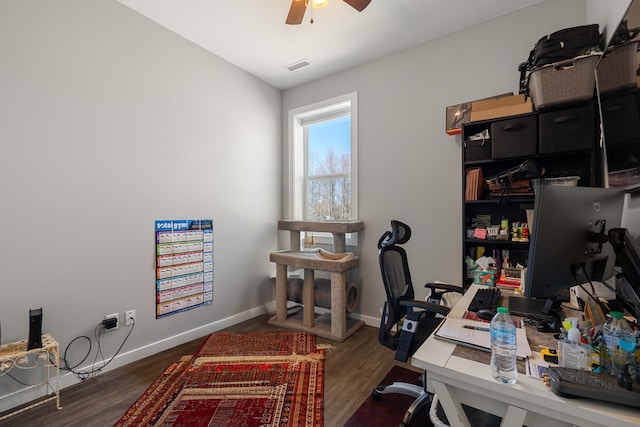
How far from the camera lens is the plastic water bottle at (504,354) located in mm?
836

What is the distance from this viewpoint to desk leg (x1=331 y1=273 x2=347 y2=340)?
109 inches

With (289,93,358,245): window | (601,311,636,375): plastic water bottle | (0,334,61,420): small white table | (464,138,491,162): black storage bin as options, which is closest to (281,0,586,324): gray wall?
(289,93,358,245): window

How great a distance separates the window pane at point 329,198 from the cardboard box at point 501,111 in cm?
154

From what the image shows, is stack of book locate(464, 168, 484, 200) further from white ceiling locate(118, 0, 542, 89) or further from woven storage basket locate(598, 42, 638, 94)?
white ceiling locate(118, 0, 542, 89)

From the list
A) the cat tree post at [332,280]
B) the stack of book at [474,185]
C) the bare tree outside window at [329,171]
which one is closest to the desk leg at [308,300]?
the cat tree post at [332,280]

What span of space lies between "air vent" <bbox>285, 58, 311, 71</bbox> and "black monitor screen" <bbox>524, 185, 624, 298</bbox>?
2804 mm

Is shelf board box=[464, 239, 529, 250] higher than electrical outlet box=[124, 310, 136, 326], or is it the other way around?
shelf board box=[464, 239, 529, 250]

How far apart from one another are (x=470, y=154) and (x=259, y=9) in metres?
2.01

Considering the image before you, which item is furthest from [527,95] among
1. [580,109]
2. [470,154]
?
[470,154]

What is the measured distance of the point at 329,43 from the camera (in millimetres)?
2785

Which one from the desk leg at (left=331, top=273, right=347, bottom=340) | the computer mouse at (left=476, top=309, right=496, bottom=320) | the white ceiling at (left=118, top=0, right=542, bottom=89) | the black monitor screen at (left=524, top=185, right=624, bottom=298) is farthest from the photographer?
the desk leg at (left=331, top=273, right=347, bottom=340)

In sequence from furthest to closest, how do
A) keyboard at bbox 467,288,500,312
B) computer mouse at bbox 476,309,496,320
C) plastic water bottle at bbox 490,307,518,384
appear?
keyboard at bbox 467,288,500,312, computer mouse at bbox 476,309,496,320, plastic water bottle at bbox 490,307,518,384

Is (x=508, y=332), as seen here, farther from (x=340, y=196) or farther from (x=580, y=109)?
(x=340, y=196)

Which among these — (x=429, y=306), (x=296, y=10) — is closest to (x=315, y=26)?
(x=296, y=10)
